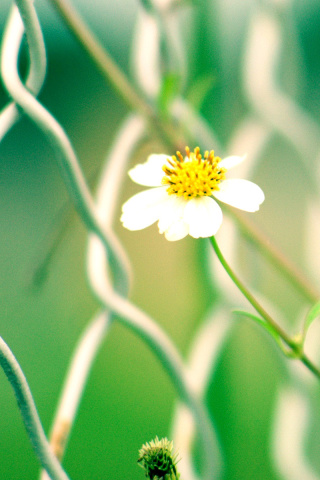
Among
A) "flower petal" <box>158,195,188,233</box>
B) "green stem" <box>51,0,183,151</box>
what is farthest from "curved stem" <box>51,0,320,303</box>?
"flower petal" <box>158,195,188,233</box>

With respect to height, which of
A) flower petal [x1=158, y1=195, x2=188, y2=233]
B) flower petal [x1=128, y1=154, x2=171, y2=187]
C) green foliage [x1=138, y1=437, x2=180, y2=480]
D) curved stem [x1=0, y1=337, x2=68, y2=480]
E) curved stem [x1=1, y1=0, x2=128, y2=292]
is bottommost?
green foliage [x1=138, y1=437, x2=180, y2=480]

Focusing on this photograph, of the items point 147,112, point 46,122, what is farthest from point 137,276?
point 46,122

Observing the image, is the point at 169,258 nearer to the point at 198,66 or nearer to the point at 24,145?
the point at 24,145

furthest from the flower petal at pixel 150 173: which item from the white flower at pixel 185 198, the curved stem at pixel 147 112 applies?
the curved stem at pixel 147 112

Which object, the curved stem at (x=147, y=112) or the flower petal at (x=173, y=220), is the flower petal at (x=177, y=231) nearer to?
the flower petal at (x=173, y=220)

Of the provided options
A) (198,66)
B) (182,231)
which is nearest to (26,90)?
(182,231)

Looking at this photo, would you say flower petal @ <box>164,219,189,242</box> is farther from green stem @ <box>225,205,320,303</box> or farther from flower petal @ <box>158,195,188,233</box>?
green stem @ <box>225,205,320,303</box>
